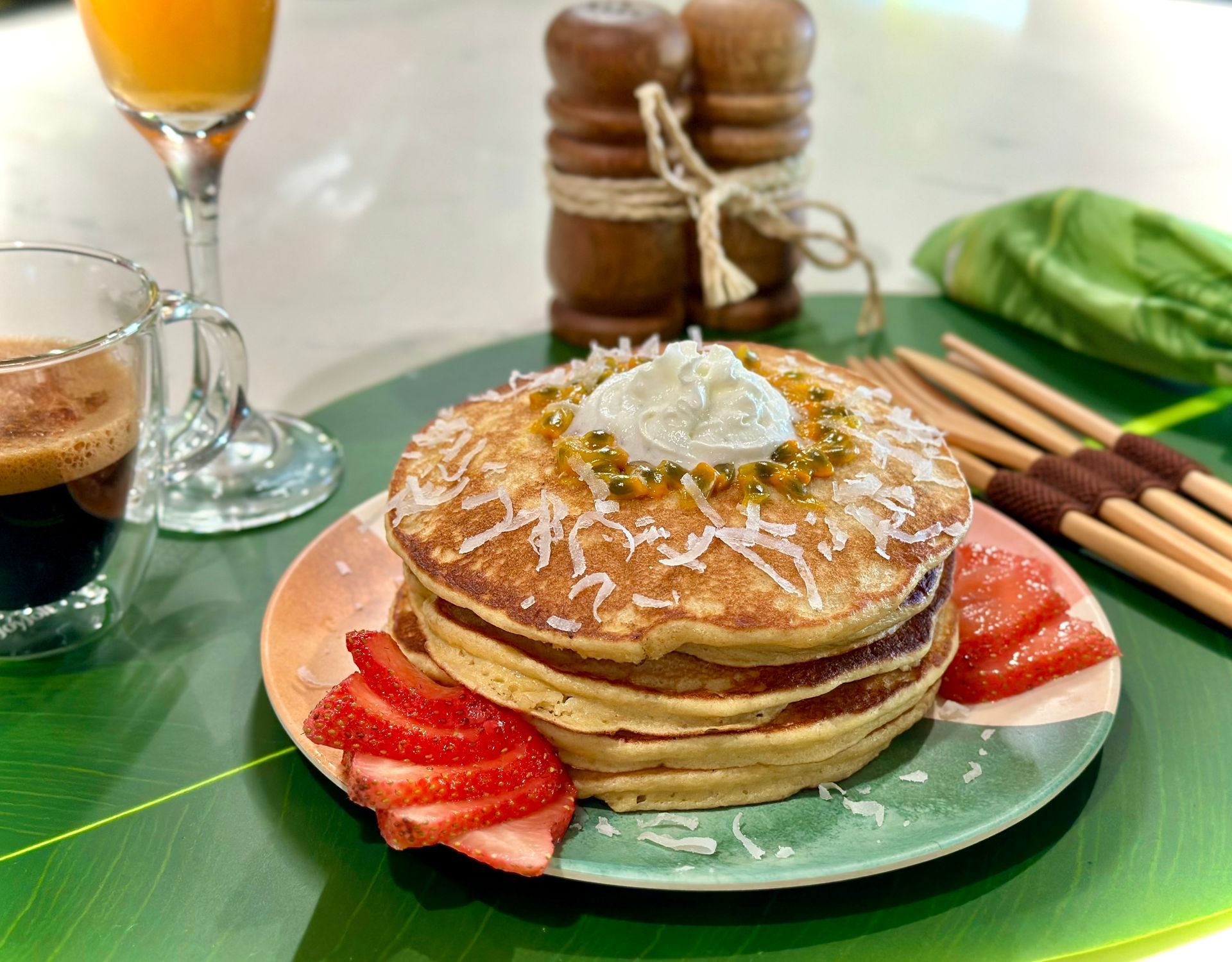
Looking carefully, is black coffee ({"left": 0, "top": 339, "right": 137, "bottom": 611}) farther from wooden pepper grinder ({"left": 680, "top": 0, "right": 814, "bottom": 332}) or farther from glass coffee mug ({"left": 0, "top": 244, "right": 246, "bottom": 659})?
wooden pepper grinder ({"left": 680, "top": 0, "right": 814, "bottom": 332})

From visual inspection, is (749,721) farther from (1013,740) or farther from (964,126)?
(964,126)

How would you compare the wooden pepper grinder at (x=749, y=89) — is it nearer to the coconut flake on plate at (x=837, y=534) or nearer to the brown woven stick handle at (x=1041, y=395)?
the brown woven stick handle at (x=1041, y=395)

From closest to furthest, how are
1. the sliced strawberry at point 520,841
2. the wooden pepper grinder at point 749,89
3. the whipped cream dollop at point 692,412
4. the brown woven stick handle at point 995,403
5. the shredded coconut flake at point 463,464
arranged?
1. the sliced strawberry at point 520,841
2. the whipped cream dollop at point 692,412
3. the shredded coconut flake at point 463,464
4. the brown woven stick handle at point 995,403
5. the wooden pepper grinder at point 749,89

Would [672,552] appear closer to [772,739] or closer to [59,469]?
[772,739]

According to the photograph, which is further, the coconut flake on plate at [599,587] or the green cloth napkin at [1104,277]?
the green cloth napkin at [1104,277]

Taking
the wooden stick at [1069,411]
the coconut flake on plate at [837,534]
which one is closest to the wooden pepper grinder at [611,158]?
the wooden stick at [1069,411]

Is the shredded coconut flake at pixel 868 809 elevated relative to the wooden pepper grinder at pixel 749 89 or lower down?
lower down

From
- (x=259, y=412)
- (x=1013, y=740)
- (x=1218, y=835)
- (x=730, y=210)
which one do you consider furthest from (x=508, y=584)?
(x=730, y=210)

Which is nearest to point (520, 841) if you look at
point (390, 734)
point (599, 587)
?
point (390, 734)
